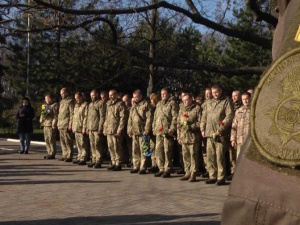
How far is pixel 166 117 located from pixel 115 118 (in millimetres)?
1934

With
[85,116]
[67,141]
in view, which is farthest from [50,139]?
[85,116]

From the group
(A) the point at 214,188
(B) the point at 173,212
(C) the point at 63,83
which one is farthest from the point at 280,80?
(C) the point at 63,83

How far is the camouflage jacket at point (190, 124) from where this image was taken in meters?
11.9

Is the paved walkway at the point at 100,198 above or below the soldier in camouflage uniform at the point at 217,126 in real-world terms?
below

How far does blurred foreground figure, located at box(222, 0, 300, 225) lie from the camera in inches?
54.7

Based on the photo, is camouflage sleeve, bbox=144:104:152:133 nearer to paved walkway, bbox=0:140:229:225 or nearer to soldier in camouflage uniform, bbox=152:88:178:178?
soldier in camouflage uniform, bbox=152:88:178:178

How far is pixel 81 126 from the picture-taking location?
15.4m

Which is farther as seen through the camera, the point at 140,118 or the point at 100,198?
the point at 140,118

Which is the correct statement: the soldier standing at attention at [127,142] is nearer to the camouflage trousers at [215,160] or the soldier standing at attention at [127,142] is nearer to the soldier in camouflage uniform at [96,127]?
the soldier in camouflage uniform at [96,127]

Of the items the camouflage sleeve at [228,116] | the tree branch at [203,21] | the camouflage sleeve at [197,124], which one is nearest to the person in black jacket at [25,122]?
the camouflage sleeve at [197,124]

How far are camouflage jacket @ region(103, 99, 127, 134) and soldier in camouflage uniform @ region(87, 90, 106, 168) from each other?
0.33 meters

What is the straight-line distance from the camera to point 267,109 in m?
1.46

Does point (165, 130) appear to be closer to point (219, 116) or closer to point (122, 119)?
point (219, 116)

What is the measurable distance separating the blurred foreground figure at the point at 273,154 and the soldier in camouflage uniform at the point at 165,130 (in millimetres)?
Result: 10908
